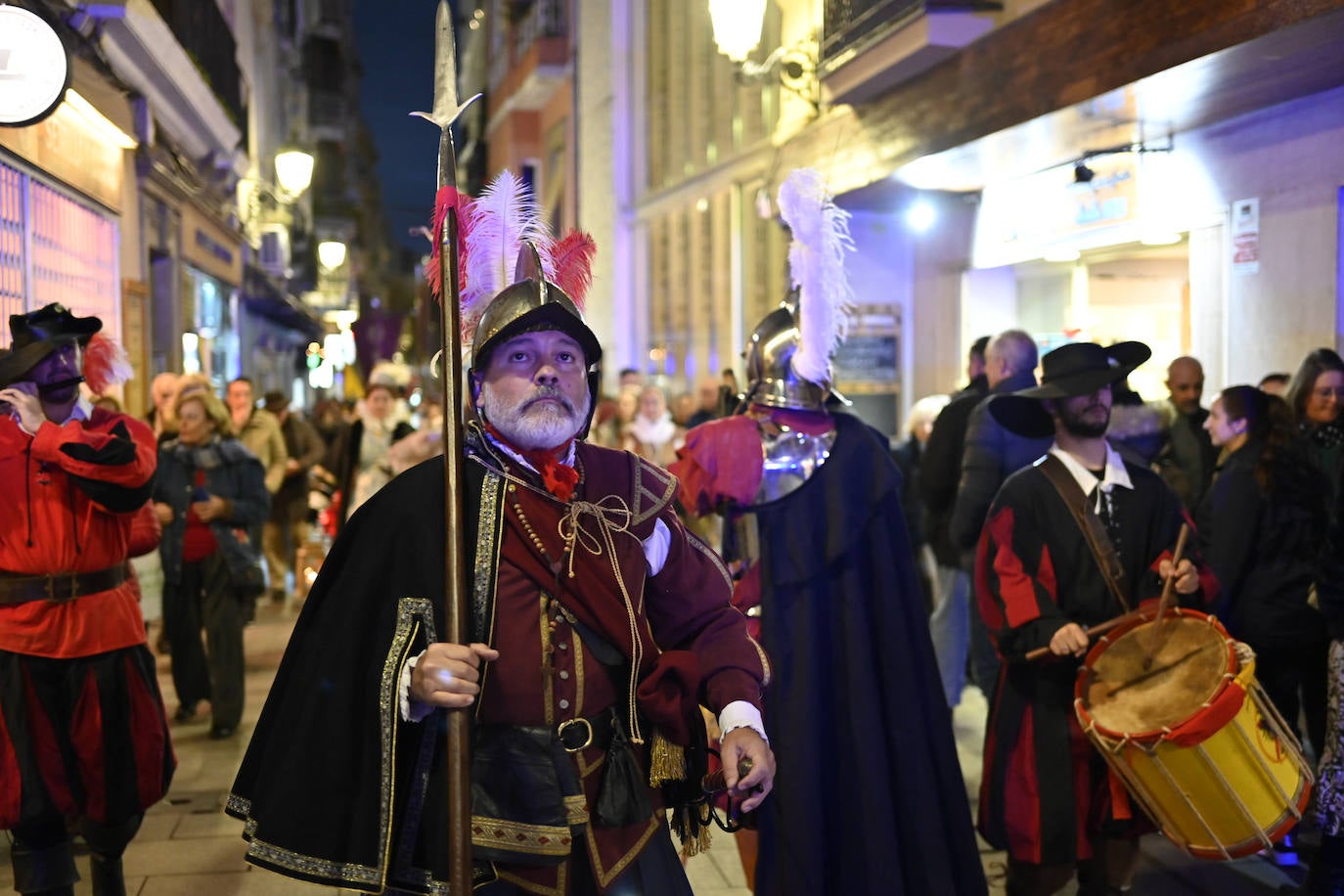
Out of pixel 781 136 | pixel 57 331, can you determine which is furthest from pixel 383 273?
pixel 57 331

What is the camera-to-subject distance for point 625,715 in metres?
2.88

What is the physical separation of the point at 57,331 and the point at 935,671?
129 inches

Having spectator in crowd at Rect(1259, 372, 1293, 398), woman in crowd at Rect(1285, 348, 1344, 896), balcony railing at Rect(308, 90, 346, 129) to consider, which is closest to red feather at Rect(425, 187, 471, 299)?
woman in crowd at Rect(1285, 348, 1344, 896)

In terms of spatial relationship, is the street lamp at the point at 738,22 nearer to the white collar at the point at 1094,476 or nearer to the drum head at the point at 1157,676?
the white collar at the point at 1094,476

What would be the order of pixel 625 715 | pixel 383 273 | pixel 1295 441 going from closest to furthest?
1. pixel 625 715
2. pixel 1295 441
3. pixel 383 273

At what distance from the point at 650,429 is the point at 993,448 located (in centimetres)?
475

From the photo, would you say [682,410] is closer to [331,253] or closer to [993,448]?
[993,448]

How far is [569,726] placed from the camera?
2.78 metres

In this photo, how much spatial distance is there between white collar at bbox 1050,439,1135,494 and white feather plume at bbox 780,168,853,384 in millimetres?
971

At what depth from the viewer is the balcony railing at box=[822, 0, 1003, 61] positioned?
8898 mm

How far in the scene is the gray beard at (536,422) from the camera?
2.91 metres

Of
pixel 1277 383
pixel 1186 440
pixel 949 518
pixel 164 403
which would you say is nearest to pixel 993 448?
pixel 949 518

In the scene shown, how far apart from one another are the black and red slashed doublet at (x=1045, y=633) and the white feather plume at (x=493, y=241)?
2.13 meters

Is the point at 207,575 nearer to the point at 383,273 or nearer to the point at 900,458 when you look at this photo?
the point at 900,458
